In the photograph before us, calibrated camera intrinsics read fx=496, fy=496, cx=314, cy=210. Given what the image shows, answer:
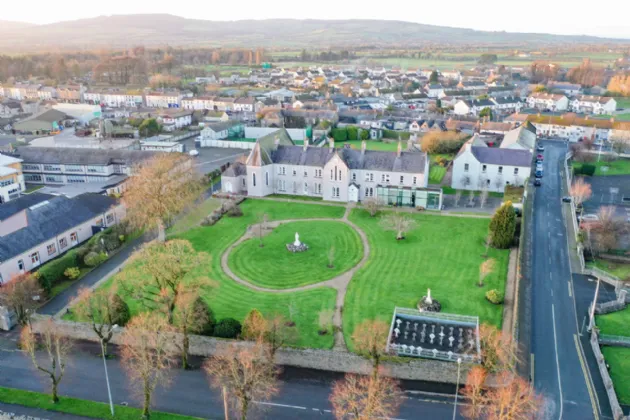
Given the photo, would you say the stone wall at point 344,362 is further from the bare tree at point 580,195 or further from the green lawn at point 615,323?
the bare tree at point 580,195

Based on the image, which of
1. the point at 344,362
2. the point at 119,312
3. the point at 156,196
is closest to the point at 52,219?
the point at 156,196

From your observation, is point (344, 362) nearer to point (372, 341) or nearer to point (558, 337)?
point (372, 341)

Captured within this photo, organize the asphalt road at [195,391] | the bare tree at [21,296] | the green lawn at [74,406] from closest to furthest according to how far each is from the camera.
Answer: the green lawn at [74,406], the asphalt road at [195,391], the bare tree at [21,296]

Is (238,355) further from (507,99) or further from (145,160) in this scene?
(507,99)

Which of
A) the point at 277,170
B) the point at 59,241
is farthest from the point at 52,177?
the point at 277,170

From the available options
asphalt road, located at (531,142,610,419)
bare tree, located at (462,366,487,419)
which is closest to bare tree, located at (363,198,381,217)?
asphalt road, located at (531,142,610,419)

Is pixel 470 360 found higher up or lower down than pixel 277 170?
lower down

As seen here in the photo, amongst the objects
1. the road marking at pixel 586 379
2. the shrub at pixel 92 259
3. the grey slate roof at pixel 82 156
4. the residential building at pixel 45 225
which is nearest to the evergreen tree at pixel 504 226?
the road marking at pixel 586 379
